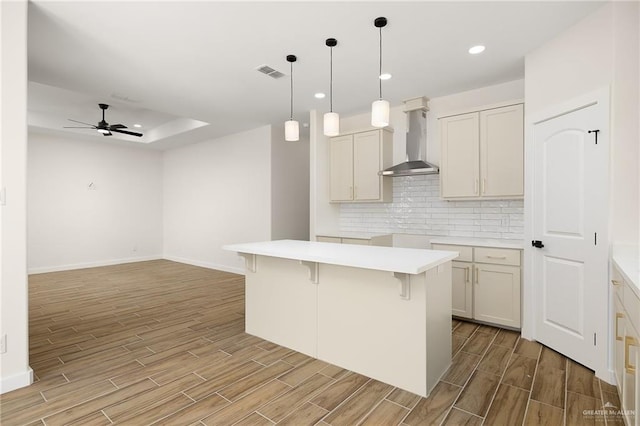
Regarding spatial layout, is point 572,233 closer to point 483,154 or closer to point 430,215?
point 483,154

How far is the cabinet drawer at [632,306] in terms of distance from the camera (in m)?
1.53

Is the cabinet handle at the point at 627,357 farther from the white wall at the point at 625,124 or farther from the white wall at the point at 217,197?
the white wall at the point at 217,197

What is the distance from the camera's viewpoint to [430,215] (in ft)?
15.1

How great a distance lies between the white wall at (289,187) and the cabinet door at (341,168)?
4.58 feet

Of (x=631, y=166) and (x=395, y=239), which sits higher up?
(x=631, y=166)

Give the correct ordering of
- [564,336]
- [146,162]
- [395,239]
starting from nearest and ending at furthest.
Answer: [564,336]
[395,239]
[146,162]

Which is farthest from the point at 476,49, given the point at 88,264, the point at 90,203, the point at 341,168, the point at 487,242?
the point at 88,264

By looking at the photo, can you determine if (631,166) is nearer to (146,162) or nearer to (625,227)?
(625,227)

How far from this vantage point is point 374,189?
475cm

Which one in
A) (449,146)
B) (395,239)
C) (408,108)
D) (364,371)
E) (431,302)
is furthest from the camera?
(395,239)

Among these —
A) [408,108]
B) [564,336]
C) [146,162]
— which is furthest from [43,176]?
[564,336]

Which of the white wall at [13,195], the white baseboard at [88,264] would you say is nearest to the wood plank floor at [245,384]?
the white wall at [13,195]

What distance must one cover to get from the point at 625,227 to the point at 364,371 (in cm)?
221

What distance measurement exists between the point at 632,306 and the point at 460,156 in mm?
2613
